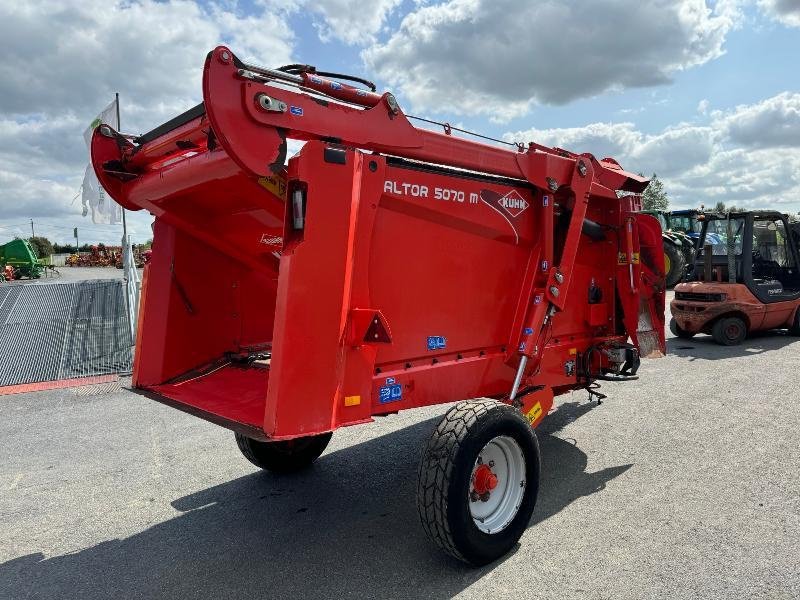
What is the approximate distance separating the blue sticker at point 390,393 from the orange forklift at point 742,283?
28.8 ft

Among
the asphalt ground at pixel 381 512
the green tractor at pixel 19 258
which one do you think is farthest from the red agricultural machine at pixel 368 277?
the green tractor at pixel 19 258

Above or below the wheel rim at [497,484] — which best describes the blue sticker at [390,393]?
above

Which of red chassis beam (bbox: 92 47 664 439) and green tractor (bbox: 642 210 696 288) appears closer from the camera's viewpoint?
red chassis beam (bbox: 92 47 664 439)

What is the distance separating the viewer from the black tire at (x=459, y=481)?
311 centimetres

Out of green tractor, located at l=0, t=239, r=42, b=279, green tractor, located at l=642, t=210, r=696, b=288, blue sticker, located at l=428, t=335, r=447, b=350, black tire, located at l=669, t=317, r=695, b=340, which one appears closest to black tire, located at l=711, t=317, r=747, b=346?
black tire, located at l=669, t=317, r=695, b=340

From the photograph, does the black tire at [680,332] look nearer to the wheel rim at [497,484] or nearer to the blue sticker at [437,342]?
the wheel rim at [497,484]

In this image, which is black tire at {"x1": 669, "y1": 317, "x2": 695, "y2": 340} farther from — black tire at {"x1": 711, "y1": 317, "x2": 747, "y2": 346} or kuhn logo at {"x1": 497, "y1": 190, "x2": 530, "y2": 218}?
kuhn logo at {"x1": 497, "y1": 190, "x2": 530, "y2": 218}

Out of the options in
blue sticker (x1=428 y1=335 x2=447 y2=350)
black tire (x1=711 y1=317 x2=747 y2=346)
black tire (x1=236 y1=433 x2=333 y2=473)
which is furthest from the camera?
black tire (x1=711 y1=317 x2=747 y2=346)

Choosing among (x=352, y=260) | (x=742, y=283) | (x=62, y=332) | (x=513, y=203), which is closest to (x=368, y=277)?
(x=352, y=260)

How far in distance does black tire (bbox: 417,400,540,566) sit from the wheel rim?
56mm

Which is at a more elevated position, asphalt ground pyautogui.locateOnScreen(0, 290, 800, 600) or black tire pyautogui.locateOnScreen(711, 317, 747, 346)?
black tire pyautogui.locateOnScreen(711, 317, 747, 346)

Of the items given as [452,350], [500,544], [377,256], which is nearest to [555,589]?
[500,544]

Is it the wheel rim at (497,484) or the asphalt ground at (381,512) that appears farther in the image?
the wheel rim at (497,484)

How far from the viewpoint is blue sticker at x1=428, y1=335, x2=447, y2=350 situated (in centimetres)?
364
